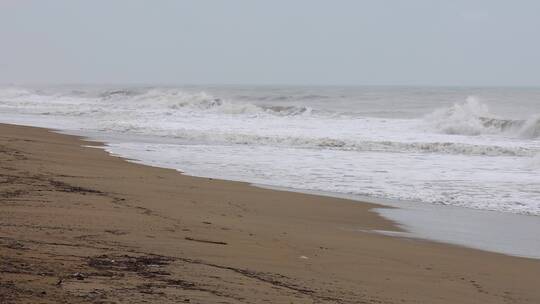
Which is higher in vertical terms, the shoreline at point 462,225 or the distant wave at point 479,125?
the distant wave at point 479,125

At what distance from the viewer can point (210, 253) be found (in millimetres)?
4973

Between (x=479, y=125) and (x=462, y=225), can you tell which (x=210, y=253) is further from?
(x=479, y=125)

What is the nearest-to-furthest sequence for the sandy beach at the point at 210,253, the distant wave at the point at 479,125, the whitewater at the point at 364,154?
the sandy beach at the point at 210,253
the whitewater at the point at 364,154
the distant wave at the point at 479,125

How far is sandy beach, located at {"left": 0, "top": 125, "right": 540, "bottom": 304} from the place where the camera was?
148 inches

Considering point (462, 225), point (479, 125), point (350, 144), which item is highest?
point (479, 125)

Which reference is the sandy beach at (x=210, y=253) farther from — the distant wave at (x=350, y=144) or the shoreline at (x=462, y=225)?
the distant wave at (x=350, y=144)

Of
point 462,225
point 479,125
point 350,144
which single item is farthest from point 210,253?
point 479,125

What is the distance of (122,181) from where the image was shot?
9.09 metres

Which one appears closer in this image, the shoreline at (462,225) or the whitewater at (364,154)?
the shoreline at (462,225)

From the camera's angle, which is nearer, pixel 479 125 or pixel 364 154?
pixel 364 154

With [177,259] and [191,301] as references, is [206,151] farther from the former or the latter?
[191,301]

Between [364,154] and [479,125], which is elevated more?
[479,125]

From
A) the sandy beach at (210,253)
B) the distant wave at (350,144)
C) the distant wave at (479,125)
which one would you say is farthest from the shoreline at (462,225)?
the distant wave at (479,125)

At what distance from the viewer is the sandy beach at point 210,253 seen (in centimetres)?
377
